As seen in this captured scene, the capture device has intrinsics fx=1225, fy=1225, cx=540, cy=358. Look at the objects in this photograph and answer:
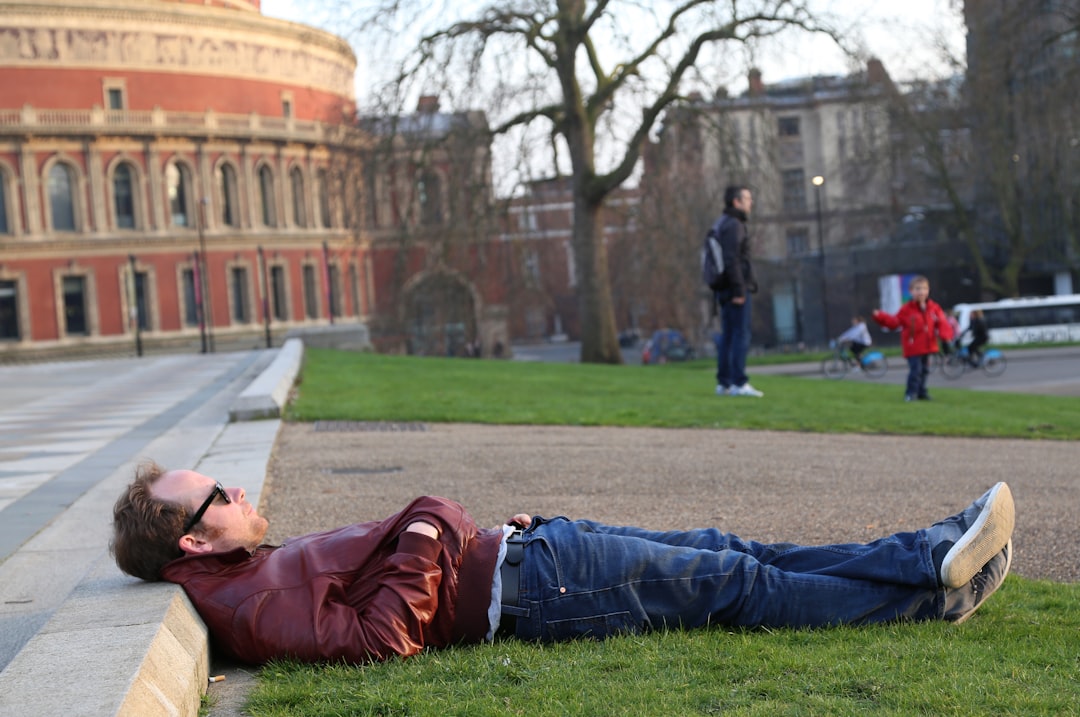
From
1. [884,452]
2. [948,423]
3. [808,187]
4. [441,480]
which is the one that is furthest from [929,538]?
[808,187]

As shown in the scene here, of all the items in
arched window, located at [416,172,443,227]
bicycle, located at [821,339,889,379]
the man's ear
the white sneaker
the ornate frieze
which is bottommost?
bicycle, located at [821,339,889,379]

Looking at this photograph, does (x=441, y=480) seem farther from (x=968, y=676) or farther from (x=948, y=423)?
(x=948, y=423)

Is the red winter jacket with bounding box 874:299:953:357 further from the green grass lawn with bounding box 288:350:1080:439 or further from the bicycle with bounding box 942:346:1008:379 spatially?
the bicycle with bounding box 942:346:1008:379

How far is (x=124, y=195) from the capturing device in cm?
6153

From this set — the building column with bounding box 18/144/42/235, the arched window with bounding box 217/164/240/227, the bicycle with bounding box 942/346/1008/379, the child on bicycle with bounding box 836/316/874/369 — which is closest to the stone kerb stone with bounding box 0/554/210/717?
the bicycle with bounding box 942/346/1008/379

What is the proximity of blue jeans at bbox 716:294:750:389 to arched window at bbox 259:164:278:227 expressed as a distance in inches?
2144

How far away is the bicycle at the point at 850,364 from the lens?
30.6 metres

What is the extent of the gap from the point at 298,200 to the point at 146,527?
65.5 metres

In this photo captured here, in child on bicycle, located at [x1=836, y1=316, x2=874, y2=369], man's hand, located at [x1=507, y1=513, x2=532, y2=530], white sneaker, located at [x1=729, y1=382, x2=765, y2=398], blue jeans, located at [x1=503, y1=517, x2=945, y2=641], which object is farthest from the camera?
child on bicycle, located at [x1=836, y1=316, x2=874, y2=369]

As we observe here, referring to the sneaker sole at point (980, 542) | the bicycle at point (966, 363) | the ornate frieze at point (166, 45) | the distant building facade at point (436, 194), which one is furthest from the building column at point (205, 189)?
the sneaker sole at point (980, 542)

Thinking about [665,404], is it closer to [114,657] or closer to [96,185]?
[114,657]

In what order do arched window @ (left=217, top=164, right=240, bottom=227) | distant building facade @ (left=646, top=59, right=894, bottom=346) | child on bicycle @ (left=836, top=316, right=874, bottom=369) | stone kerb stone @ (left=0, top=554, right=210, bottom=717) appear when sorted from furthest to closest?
1. arched window @ (left=217, top=164, right=240, bottom=227)
2. child on bicycle @ (left=836, top=316, right=874, bottom=369)
3. distant building facade @ (left=646, top=59, right=894, bottom=346)
4. stone kerb stone @ (left=0, top=554, right=210, bottom=717)

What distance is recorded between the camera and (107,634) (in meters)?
3.33

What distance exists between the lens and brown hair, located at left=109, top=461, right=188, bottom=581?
392cm
